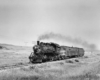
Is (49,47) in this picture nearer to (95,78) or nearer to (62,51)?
(62,51)

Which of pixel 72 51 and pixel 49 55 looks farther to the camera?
pixel 72 51

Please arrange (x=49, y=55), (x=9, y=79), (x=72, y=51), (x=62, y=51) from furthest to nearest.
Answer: (x=72, y=51)
(x=62, y=51)
(x=49, y=55)
(x=9, y=79)

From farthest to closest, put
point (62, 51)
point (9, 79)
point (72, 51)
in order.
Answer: point (72, 51) < point (62, 51) < point (9, 79)

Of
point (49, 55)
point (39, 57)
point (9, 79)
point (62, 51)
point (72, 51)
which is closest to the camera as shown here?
point (9, 79)

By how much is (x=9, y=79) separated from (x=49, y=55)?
18.0 meters

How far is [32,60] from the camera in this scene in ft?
93.3

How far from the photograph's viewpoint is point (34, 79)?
44.5 ft

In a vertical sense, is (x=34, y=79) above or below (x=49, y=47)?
below

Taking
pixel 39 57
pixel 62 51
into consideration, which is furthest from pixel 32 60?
pixel 62 51

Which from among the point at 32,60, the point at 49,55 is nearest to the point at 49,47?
the point at 49,55

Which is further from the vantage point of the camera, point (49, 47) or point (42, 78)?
point (49, 47)

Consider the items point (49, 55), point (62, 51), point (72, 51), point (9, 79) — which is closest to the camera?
point (9, 79)

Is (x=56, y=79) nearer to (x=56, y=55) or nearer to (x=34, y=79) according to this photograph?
(x=34, y=79)

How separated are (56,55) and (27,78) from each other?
19.3 m
